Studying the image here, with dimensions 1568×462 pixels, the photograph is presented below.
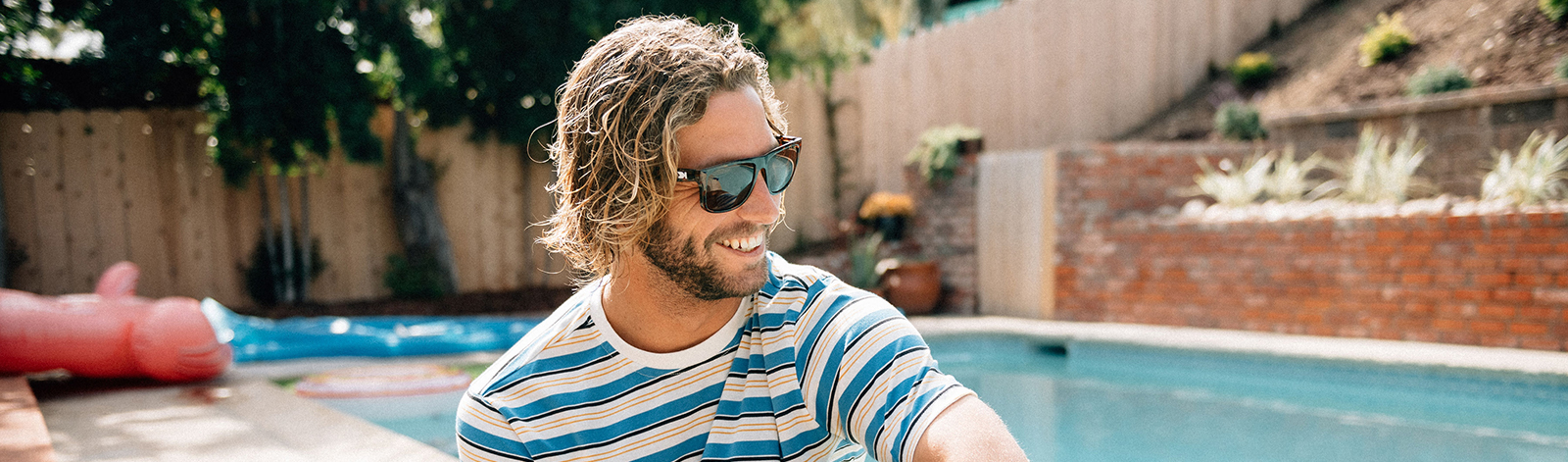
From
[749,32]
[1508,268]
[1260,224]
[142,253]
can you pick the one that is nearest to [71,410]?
[142,253]

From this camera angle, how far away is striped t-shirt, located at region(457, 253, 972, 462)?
3.59 ft

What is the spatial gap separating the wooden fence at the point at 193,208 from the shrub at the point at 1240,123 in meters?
5.29

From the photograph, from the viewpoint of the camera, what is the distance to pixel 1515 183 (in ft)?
15.2

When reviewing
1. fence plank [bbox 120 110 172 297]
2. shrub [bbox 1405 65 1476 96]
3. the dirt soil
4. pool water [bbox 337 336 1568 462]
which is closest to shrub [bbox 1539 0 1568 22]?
the dirt soil

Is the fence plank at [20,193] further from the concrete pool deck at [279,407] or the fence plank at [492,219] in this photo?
the fence plank at [492,219]

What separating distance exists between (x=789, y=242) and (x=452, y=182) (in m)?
3.08

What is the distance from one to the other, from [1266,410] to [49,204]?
300 inches

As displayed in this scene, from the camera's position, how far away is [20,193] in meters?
5.96

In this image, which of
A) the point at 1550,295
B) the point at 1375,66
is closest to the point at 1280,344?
the point at 1550,295

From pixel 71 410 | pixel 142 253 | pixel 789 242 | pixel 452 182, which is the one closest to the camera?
pixel 71 410

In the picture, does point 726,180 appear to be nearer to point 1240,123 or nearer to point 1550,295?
point 1550,295

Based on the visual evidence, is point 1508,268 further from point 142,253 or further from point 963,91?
point 142,253

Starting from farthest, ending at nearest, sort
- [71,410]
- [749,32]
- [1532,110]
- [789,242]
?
[789,242], [749,32], [1532,110], [71,410]

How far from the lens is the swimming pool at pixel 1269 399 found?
3.65m
